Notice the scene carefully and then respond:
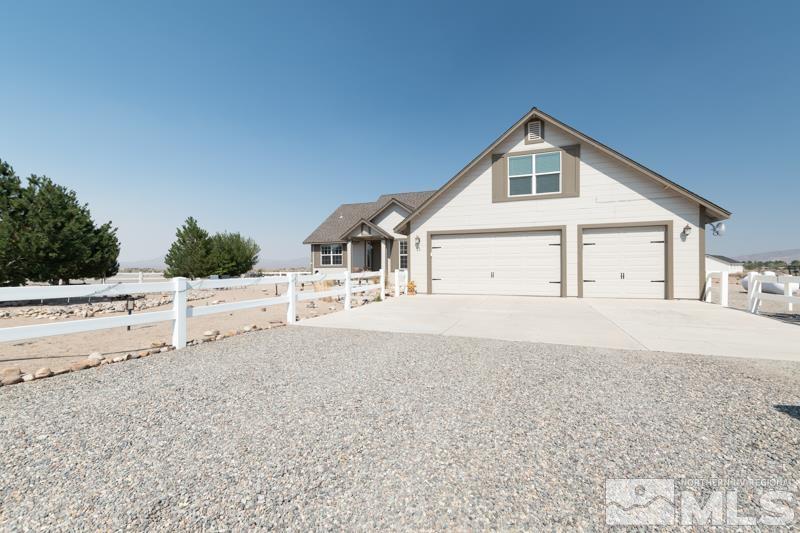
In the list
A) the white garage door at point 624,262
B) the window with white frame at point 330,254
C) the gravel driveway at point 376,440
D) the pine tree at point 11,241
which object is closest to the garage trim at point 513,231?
the white garage door at point 624,262

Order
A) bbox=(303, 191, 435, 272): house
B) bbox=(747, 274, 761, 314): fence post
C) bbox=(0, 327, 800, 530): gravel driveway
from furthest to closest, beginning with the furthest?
bbox=(303, 191, 435, 272): house → bbox=(747, 274, 761, 314): fence post → bbox=(0, 327, 800, 530): gravel driveway

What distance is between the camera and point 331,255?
2403 cm

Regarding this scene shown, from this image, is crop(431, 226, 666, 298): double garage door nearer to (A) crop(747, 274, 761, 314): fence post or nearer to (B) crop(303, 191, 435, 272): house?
(A) crop(747, 274, 761, 314): fence post

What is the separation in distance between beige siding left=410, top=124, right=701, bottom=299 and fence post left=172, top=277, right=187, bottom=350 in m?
9.64

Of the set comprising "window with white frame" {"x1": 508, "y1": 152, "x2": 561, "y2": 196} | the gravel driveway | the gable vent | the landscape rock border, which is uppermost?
the gable vent

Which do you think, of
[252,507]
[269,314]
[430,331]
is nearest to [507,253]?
[430,331]

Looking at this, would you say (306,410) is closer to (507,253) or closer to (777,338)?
(777,338)

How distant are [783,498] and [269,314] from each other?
1145 cm

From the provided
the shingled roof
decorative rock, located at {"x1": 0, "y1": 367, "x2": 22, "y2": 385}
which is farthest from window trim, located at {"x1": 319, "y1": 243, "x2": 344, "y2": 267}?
decorative rock, located at {"x1": 0, "y1": 367, "x2": 22, "y2": 385}

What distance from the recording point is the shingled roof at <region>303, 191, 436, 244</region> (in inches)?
952

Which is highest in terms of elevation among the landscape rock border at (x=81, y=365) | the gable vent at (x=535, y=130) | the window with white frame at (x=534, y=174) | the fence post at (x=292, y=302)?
the gable vent at (x=535, y=130)

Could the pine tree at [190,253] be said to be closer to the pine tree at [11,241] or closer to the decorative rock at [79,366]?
the pine tree at [11,241]

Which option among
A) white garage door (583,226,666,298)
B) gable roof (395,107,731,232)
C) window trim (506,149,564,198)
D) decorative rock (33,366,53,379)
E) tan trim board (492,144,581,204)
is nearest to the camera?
decorative rock (33,366,53,379)

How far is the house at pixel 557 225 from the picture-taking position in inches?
444
